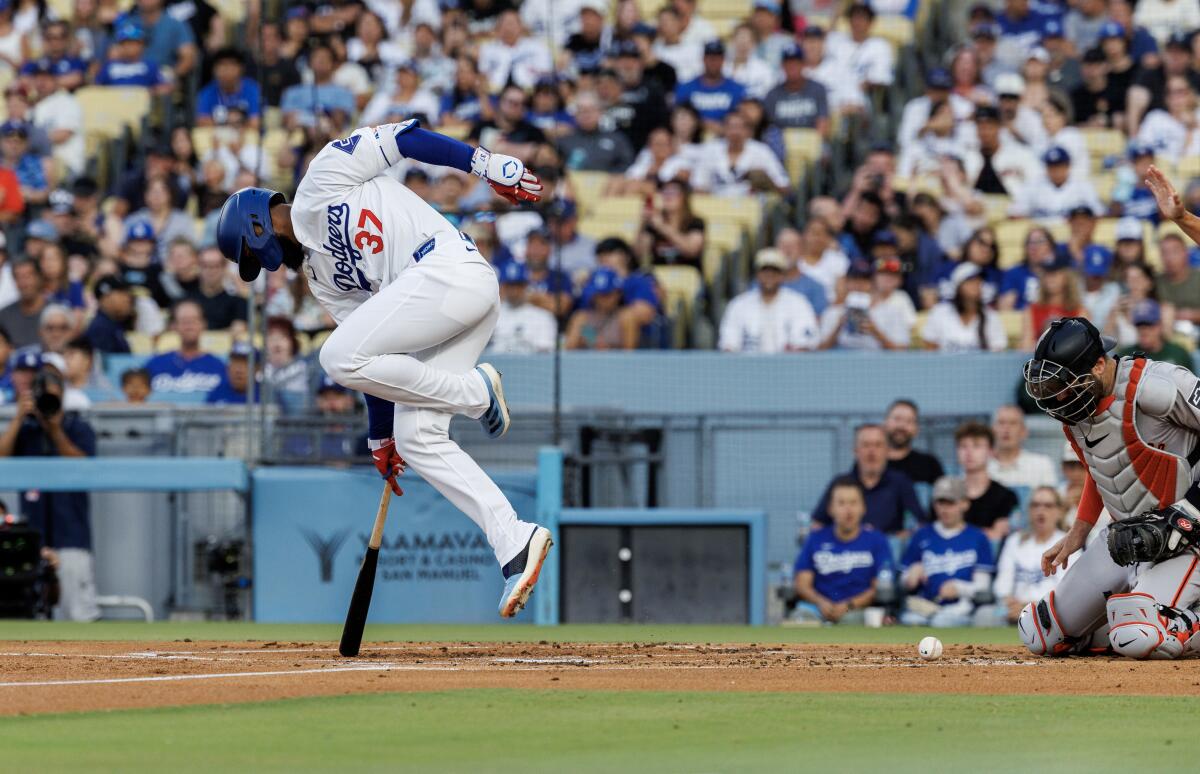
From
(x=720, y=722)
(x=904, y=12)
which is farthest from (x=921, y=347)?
(x=720, y=722)

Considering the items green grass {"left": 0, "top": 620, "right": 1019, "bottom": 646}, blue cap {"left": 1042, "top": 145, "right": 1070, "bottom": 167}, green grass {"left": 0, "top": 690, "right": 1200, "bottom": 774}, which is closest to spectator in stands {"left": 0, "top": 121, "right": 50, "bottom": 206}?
green grass {"left": 0, "top": 620, "right": 1019, "bottom": 646}

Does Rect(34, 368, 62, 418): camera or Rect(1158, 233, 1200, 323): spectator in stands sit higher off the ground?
Rect(1158, 233, 1200, 323): spectator in stands

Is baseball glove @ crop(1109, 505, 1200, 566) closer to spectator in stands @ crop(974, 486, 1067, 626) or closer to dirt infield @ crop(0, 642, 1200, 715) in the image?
dirt infield @ crop(0, 642, 1200, 715)

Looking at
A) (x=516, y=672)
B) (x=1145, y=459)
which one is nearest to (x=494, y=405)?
(x=516, y=672)

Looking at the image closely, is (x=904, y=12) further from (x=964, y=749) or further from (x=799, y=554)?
(x=964, y=749)

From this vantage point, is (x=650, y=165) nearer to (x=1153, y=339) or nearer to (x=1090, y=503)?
(x=1153, y=339)

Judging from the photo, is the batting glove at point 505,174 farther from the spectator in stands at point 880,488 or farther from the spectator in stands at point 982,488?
the spectator in stands at point 982,488

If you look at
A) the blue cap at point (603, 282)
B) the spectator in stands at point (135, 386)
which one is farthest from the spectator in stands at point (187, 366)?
the blue cap at point (603, 282)
